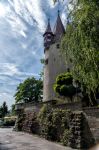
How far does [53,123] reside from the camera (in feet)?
80.1

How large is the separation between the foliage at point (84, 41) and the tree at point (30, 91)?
59.8 m

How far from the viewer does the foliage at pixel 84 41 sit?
514 inches

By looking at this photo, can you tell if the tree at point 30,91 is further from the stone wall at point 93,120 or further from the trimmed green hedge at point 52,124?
the stone wall at point 93,120

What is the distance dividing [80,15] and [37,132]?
17.7 meters

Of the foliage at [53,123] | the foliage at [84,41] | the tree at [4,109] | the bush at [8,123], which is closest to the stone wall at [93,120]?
the foliage at [53,123]

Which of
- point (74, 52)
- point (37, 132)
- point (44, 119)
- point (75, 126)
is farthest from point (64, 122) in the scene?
point (74, 52)

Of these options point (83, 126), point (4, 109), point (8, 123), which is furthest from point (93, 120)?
point (4, 109)

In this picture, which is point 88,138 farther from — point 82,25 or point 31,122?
point 31,122

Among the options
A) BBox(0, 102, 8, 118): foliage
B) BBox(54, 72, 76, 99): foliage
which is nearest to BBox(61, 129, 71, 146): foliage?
BBox(54, 72, 76, 99): foliage

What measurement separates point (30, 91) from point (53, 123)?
5100 centimetres

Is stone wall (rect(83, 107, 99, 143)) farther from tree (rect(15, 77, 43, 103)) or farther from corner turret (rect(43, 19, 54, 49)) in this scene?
tree (rect(15, 77, 43, 103))

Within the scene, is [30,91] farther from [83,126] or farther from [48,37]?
[83,126]

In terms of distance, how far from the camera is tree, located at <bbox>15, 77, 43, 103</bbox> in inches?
2950

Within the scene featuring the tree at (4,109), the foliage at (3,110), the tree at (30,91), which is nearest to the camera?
the tree at (30,91)
